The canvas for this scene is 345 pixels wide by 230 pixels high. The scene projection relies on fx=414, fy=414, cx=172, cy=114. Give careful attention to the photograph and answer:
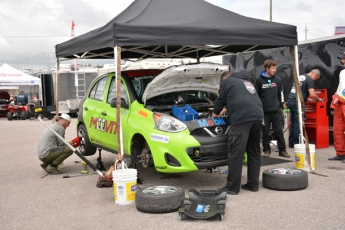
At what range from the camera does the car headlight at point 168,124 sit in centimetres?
590

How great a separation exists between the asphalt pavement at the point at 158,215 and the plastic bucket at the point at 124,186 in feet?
0.33

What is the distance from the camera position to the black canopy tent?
19.2ft

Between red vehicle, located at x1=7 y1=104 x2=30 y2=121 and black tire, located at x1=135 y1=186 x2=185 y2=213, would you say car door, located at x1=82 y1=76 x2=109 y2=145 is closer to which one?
black tire, located at x1=135 y1=186 x2=185 y2=213

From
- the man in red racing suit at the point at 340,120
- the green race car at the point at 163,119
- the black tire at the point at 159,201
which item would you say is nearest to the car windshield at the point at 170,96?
the green race car at the point at 163,119

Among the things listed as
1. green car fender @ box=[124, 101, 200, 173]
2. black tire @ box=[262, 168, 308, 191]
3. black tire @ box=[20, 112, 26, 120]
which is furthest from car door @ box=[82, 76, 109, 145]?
black tire @ box=[20, 112, 26, 120]

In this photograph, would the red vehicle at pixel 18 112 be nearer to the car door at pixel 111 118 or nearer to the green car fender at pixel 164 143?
the car door at pixel 111 118

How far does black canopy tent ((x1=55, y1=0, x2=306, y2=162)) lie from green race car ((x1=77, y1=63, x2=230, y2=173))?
1.81ft

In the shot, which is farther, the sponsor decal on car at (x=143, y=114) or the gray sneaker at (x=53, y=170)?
the gray sneaker at (x=53, y=170)

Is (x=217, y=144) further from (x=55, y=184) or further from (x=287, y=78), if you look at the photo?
(x=287, y=78)

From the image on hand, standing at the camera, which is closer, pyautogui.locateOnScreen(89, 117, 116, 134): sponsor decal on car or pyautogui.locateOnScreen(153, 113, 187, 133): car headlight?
pyautogui.locateOnScreen(153, 113, 187, 133): car headlight

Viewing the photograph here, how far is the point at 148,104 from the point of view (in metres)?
6.77

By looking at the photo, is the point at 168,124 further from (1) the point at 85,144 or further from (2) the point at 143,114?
(1) the point at 85,144

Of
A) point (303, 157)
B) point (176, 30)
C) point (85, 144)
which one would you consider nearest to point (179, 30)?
point (176, 30)

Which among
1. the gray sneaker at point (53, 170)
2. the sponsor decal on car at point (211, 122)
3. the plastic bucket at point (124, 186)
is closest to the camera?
the plastic bucket at point (124, 186)
